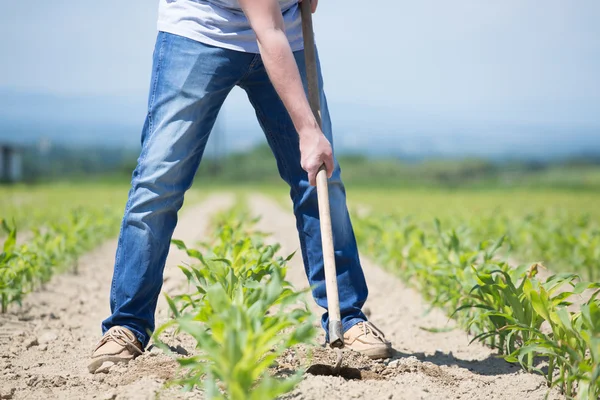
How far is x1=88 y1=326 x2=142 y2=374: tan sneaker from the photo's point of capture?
7.97 ft

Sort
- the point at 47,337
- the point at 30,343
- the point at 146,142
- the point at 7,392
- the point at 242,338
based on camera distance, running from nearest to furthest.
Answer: the point at 242,338, the point at 7,392, the point at 146,142, the point at 30,343, the point at 47,337

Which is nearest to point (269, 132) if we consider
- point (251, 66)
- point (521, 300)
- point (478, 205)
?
point (251, 66)

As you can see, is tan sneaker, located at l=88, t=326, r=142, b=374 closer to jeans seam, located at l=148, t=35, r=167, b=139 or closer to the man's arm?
jeans seam, located at l=148, t=35, r=167, b=139

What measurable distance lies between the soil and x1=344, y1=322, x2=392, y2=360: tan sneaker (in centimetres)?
5

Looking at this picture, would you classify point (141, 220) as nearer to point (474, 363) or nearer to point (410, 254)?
point (474, 363)

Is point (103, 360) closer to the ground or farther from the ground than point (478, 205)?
farther from the ground

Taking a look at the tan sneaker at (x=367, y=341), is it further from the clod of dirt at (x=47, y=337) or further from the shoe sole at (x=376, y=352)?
the clod of dirt at (x=47, y=337)

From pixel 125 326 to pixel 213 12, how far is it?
125 cm

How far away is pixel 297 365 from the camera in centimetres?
236

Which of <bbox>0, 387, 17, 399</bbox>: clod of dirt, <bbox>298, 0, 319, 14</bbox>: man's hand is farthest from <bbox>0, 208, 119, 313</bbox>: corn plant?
<bbox>298, 0, 319, 14</bbox>: man's hand

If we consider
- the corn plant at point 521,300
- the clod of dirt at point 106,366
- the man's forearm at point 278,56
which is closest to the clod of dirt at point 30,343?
the clod of dirt at point 106,366

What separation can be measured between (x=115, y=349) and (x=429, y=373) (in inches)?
45.8

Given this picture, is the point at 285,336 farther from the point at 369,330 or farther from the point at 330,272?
the point at 369,330

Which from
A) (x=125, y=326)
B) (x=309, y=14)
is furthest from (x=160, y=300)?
(x=309, y=14)
